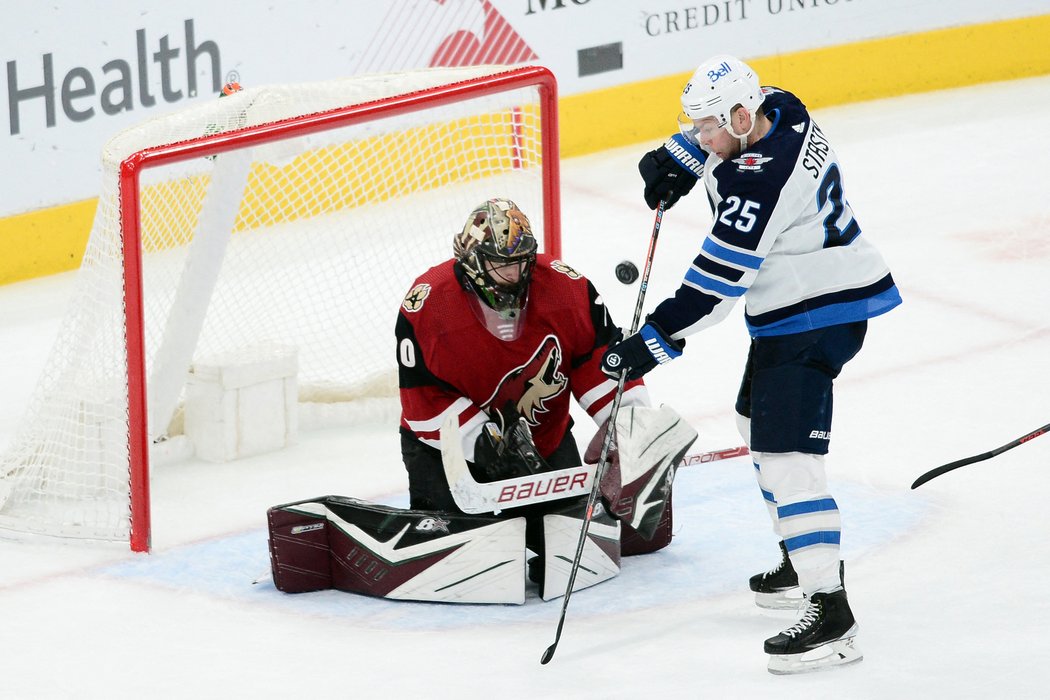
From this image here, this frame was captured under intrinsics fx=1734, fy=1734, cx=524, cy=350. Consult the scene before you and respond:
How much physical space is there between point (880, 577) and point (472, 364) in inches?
39.8

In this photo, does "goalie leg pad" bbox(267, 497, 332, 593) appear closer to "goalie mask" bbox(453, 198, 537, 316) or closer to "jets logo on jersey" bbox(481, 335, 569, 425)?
"jets logo on jersey" bbox(481, 335, 569, 425)

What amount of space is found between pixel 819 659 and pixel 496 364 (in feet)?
3.11

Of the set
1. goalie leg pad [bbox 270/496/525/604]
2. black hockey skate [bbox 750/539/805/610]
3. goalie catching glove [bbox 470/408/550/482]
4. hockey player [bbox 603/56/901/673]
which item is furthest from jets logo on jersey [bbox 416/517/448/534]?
black hockey skate [bbox 750/539/805/610]

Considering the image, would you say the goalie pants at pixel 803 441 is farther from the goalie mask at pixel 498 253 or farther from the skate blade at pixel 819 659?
the goalie mask at pixel 498 253

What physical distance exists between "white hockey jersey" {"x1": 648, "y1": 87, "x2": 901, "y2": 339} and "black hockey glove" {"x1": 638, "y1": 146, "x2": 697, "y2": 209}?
0.34 metres

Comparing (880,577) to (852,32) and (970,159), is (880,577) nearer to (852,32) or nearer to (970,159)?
(970,159)

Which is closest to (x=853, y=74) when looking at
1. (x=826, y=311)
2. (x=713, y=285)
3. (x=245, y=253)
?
(x=245, y=253)

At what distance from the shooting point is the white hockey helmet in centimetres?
327

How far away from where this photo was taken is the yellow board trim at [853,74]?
25.9 ft

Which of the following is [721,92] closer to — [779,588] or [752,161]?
[752,161]

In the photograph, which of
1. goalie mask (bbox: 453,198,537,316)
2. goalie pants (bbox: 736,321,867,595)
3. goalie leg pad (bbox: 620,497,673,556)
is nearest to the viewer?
goalie pants (bbox: 736,321,867,595)

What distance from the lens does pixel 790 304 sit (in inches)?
131

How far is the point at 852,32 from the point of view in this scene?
27.4ft

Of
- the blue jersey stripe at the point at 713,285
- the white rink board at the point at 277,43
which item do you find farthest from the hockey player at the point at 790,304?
the white rink board at the point at 277,43
